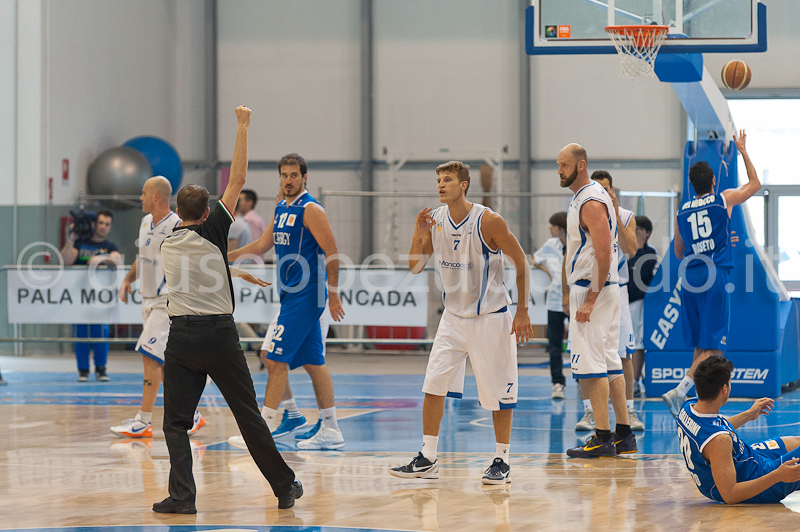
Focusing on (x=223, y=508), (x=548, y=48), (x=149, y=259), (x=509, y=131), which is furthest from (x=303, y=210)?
(x=509, y=131)

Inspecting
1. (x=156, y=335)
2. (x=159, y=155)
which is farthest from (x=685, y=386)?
(x=159, y=155)

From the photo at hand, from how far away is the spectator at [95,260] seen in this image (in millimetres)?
12094

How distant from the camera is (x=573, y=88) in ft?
59.5

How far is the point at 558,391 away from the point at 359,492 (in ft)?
16.8

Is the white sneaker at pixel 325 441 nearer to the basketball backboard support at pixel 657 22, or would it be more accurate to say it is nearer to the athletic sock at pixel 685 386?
the athletic sock at pixel 685 386

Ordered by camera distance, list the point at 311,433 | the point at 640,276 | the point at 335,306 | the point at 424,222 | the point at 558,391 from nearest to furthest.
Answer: the point at 424,222 < the point at 335,306 < the point at 311,433 < the point at 558,391 < the point at 640,276

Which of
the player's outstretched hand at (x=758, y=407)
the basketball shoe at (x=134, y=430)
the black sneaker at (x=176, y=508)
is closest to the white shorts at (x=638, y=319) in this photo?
the player's outstretched hand at (x=758, y=407)

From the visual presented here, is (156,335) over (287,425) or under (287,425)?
over

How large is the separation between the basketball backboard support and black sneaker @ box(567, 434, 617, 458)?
11.5 ft

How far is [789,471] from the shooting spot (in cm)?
483

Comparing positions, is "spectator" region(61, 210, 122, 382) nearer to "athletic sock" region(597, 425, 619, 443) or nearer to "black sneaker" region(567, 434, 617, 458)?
"black sneaker" region(567, 434, 617, 458)

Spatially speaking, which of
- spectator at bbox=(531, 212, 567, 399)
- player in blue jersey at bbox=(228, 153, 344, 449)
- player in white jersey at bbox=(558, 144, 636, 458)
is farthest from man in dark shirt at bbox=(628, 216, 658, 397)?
player in blue jersey at bbox=(228, 153, 344, 449)

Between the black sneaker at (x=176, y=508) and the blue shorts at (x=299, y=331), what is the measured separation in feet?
6.36

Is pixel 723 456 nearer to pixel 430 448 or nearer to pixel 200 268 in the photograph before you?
pixel 430 448
